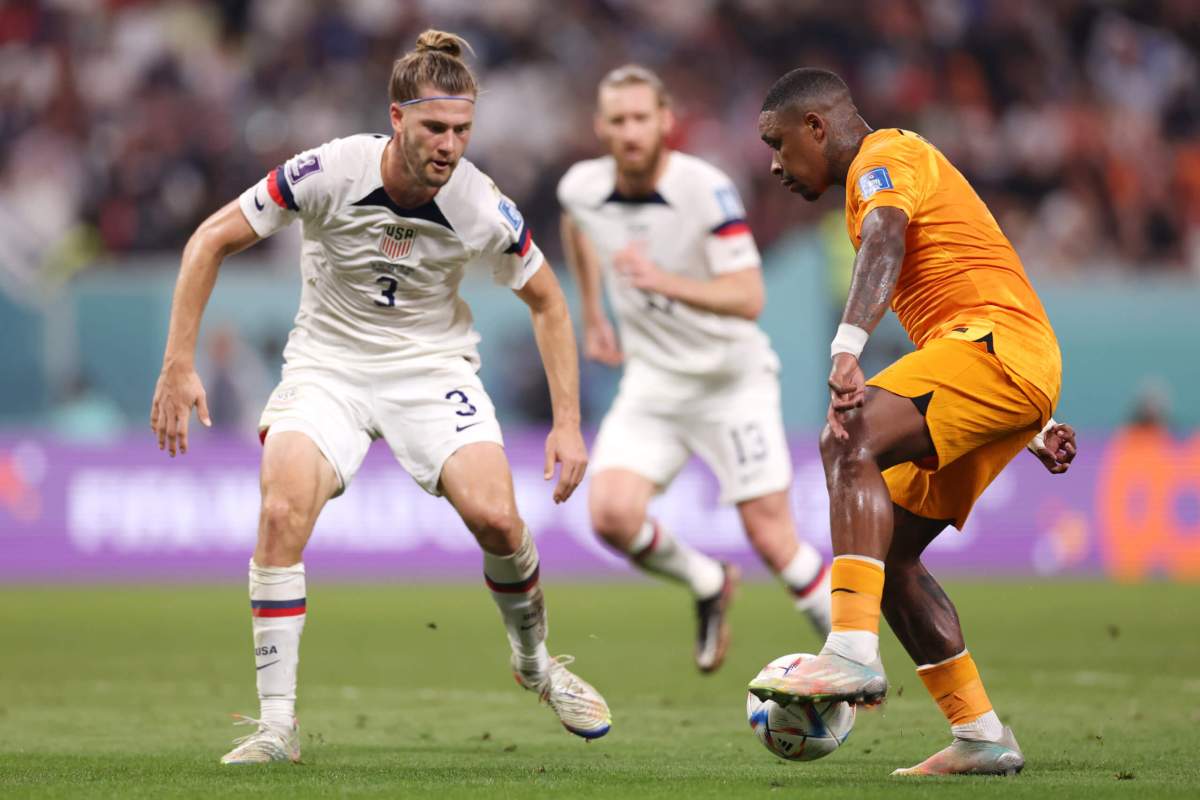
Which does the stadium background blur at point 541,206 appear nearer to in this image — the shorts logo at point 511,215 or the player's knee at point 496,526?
the player's knee at point 496,526

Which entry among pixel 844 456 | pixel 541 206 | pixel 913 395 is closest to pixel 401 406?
pixel 844 456

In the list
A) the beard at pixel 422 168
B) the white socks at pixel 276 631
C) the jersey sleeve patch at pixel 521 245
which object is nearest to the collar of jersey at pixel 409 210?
the beard at pixel 422 168

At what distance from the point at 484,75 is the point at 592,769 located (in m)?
14.7

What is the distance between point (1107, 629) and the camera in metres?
11.8

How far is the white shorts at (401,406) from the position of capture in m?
6.68

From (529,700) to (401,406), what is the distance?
2386 mm

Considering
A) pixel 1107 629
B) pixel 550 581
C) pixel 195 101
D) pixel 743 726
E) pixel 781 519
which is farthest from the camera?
pixel 195 101

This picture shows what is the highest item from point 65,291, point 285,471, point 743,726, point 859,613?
point 65,291

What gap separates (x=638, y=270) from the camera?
8008 mm

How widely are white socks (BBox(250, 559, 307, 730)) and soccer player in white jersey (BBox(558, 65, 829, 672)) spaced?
10.3 feet

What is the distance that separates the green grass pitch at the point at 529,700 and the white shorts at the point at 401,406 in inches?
45.7

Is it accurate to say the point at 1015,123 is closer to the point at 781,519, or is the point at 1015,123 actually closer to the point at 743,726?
the point at 781,519

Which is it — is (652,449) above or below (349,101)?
below

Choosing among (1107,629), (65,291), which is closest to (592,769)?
(1107,629)
